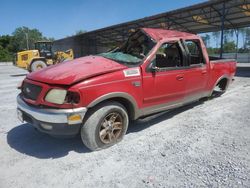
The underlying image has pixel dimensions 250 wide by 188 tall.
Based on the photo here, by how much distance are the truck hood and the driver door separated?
593 millimetres

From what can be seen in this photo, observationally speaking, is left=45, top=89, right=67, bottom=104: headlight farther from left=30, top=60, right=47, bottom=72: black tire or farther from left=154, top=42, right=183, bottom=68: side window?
left=30, top=60, right=47, bottom=72: black tire

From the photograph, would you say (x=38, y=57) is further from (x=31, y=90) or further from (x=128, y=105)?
(x=128, y=105)

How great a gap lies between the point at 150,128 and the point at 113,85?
1.43 meters

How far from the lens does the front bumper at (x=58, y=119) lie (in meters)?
2.95

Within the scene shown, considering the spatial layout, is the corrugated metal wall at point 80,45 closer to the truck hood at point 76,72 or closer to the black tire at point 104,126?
the truck hood at point 76,72

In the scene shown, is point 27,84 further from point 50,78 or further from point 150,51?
point 150,51

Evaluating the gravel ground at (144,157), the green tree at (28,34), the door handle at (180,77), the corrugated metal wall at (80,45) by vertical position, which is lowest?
the gravel ground at (144,157)

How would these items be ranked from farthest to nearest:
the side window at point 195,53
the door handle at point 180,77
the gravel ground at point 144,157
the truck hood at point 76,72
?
the side window at point 195,53, the door handle at point 180,77, the truck hood at point 76,72, the gravel ground at point 144,157

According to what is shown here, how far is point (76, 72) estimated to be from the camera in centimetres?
323

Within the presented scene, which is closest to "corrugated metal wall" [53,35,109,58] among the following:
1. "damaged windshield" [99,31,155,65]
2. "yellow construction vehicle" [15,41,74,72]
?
"yellow construction vehicle" [15,41,74,72]

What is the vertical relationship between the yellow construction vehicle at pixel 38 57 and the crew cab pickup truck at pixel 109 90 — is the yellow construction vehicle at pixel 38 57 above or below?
above

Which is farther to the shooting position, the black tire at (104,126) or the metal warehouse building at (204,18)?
the metal warehouse building at (204,18)

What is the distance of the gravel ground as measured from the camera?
267 centimetres

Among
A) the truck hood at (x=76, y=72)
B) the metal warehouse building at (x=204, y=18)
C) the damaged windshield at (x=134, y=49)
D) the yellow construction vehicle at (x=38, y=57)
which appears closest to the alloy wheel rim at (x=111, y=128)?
the truck hood at (x=76, y=72)
